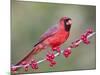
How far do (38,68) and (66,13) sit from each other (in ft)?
2.57

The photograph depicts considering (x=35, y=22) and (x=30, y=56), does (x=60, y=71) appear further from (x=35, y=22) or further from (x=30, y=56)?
(x=35, y=22)

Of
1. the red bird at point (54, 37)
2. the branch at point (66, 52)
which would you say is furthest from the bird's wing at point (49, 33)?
the branch at point (66, 52)

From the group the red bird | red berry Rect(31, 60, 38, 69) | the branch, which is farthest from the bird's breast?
red berry Rect(31, 60, 38, 69)

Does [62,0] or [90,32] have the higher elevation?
[62,0]

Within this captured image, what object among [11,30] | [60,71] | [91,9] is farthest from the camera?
[91,9]

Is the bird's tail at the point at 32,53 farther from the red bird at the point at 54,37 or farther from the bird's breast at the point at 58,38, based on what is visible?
the bird's breast at the point at 58,38

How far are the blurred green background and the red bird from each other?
0.16 feet

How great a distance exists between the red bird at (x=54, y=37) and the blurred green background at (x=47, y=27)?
47 mm

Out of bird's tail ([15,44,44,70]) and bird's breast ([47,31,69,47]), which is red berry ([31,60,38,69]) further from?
bird's breast ([47,31,69,47])

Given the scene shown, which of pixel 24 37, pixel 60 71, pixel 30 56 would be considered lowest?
pixel 60 71

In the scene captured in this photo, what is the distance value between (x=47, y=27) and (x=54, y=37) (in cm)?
16

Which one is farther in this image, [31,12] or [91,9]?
[91,9]

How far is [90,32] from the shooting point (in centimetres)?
277

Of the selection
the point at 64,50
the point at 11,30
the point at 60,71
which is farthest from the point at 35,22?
the point at 60,71
